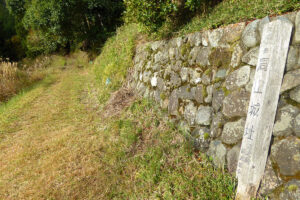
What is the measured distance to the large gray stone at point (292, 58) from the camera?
1.58m

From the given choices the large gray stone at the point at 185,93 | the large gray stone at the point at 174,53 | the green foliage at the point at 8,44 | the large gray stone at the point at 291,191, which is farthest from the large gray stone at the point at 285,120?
the green foliage at the point at 8,44

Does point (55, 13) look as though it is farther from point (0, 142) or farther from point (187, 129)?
point (187, 129)

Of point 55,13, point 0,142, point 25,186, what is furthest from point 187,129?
point 55,13

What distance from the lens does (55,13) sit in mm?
9156

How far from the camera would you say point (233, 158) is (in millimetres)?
1972

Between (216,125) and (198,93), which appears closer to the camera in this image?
(216,125)

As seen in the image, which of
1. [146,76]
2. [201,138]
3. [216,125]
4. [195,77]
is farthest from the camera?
[146,76]

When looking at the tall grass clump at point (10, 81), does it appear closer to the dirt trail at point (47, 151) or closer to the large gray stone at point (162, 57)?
the dirt trail at point (47, 151)

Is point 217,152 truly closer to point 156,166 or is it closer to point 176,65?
point 156,166

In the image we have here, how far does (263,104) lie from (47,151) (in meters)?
3.09

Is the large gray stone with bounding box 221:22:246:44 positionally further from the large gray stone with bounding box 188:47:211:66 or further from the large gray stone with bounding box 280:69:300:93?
the large gray stone with bounding box 280:69:300:93

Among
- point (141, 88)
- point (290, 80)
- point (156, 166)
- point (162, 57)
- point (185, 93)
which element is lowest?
point (156, 166)

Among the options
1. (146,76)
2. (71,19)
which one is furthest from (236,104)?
(71,19)

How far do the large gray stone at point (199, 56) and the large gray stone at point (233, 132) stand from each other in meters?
0.95
